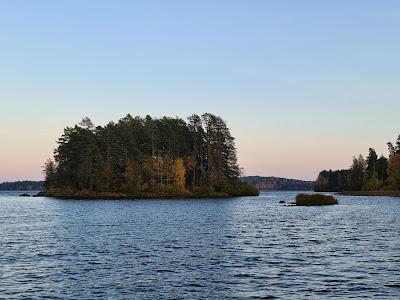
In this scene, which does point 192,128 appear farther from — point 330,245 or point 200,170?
point 330,245

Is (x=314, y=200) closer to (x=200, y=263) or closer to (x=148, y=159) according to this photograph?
(x=148, y=159)

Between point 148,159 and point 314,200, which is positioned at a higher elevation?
point 148,159

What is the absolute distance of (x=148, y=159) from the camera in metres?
162

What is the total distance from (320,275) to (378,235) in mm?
25685

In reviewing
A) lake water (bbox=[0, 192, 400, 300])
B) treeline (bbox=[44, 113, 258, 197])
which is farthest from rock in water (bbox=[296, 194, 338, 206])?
lake water (bbox=[0, 192, 400, 300])

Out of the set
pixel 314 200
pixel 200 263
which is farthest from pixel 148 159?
pixel 200 263

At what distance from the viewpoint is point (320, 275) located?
29.9 meters

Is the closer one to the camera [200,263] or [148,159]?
[200,263]

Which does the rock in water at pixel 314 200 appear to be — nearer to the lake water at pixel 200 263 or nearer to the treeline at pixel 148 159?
the treeline at pixel 148 159

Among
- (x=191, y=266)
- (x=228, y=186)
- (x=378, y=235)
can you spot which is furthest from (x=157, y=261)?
(x=228, y=186)

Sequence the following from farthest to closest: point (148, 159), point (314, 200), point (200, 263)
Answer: point (148, 159)
point (314, 200)
point (200, 263)

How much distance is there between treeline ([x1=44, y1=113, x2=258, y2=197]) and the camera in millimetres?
159375

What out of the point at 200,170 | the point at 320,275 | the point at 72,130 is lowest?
the point at 320,275

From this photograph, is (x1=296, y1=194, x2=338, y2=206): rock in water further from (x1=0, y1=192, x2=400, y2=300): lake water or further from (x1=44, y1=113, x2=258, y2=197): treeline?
(x1=0, y1=192, x2=400, y2=300): lake water
